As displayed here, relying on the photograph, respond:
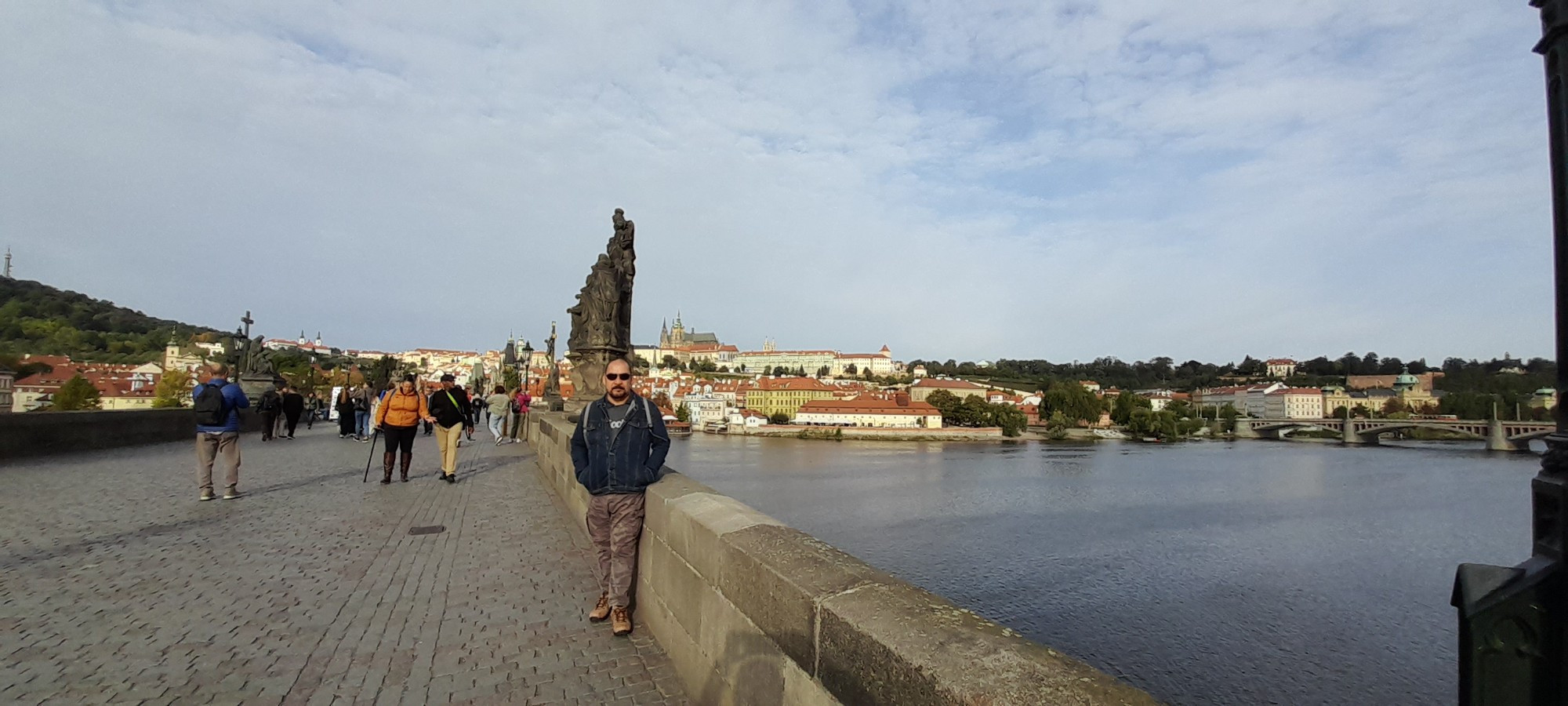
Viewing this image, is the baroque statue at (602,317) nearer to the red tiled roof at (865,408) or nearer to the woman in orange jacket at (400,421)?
the woman in orange jacket at (400,421)

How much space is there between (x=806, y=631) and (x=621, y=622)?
6.32 feet

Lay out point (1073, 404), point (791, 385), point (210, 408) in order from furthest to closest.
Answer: point (791, 385) < point (1073, 404) < point (210, 408)

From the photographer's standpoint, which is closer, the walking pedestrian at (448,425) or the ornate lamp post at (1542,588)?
the ornate lamp post at (1542,588)

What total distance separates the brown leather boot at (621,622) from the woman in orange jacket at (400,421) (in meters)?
6.55

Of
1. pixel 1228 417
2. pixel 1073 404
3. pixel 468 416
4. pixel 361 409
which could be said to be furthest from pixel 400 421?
pixel 1228 417

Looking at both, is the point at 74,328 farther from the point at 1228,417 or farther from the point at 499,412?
the point at 1228,417

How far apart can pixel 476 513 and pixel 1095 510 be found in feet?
84.1

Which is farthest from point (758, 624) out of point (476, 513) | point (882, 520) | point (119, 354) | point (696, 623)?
point (119, 354)

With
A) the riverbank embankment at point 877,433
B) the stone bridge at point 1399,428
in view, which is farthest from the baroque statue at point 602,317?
the riverbank embankment at point 877,433

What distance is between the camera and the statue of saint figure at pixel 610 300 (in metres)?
10.8

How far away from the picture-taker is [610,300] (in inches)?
429

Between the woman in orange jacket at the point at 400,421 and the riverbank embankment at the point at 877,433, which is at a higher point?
the woman in orange jacket at the point at 400,421

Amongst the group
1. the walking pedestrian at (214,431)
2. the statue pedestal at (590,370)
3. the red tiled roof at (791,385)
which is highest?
the statue pedestal at (590,370)

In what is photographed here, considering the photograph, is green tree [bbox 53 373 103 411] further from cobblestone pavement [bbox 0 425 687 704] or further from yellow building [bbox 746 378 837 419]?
yellow building [bbox 746 378 837 419]
